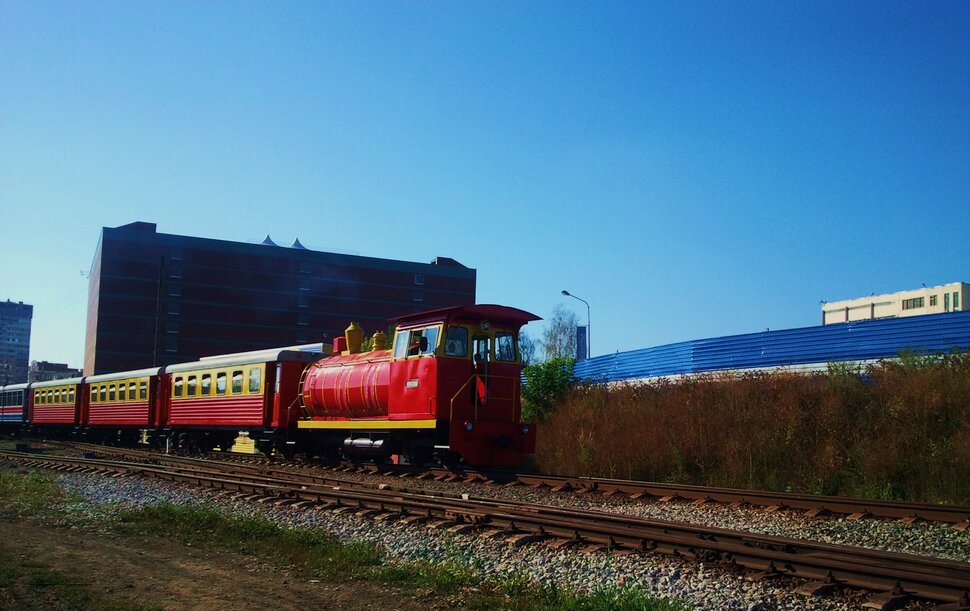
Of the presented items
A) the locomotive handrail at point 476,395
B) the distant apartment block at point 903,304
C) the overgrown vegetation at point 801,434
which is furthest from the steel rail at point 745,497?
the distant apartment block at point 903,304

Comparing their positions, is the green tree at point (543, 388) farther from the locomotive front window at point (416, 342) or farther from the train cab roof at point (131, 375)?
the train cab roof at point (131, 375)

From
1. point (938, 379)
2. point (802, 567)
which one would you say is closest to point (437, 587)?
point (802, 567)

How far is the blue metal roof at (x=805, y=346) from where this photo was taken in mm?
21719

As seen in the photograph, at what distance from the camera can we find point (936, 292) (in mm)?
74500

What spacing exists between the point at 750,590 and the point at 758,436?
35.6 feet

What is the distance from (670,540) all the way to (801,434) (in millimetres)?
9496

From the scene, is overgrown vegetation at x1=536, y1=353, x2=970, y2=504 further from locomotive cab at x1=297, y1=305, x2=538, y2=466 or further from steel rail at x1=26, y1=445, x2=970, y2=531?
locomotive cab at x1=297, y1=305, x2=538, y2=466

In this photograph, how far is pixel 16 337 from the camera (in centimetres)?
18450

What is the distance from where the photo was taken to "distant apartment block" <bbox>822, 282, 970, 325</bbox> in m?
71.2

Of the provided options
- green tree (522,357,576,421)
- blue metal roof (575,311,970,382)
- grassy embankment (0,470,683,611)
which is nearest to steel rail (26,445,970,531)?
grassy embankment (0,470,683,611)

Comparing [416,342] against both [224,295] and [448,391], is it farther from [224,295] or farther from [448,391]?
[224,295]

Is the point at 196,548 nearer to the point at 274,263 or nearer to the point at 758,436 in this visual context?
the point at 758,436

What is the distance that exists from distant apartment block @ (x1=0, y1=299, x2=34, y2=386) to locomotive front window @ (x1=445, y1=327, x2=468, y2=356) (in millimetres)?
158515

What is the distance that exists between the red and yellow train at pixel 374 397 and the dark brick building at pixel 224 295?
149 ft
